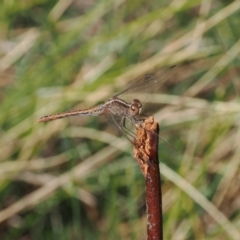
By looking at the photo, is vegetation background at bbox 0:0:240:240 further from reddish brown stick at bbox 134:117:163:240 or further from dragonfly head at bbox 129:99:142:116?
reddish brown stick at bbox 134:117:163:240

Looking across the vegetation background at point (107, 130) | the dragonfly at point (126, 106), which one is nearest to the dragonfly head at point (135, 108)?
the dragonfly at point (126, 106)

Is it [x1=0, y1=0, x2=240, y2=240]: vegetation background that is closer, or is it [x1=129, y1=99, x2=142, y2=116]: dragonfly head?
[x1=129, y1=99, x2=142, y2=116]: dragonfly head

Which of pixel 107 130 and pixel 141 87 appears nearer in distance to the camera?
pixel 141 87

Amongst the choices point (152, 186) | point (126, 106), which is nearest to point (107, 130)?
point (126, 106)

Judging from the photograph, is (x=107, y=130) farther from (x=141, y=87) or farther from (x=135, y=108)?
(x=135, y=108)

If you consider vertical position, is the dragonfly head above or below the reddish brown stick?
above

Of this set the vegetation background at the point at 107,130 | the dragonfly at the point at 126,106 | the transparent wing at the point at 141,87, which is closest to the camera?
the dragonfly at the point at 126,106

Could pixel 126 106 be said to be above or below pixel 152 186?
above

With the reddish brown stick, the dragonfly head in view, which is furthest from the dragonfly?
the reddish brown stick

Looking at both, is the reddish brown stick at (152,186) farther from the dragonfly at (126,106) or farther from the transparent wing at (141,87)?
the transparent wing at (141,87)
